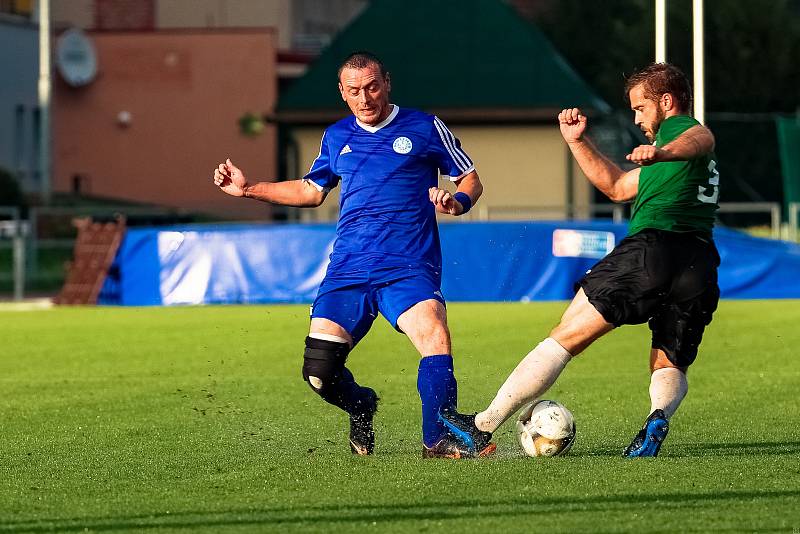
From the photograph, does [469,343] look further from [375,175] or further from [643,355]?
[375,175]

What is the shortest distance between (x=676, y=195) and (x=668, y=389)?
0.88 meters

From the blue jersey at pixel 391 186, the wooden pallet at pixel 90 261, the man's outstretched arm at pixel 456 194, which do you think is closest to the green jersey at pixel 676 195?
the man's outstretched arm at pixel 456 194

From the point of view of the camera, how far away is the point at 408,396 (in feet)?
39.7

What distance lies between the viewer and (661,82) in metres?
8.22

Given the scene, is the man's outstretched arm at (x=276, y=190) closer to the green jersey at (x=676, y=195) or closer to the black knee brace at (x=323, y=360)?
the black knee brace at (x=323, y=360)

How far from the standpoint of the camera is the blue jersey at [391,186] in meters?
8.36

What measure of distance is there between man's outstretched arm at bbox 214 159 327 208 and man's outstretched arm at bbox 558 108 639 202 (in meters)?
1.28

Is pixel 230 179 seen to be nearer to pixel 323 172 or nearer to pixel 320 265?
pixel 323 172

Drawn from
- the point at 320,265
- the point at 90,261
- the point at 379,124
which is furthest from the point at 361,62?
the point at 90,261

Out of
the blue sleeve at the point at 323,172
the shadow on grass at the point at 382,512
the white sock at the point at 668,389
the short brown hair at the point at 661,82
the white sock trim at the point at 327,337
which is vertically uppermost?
the short brown hair at the point at 661,82

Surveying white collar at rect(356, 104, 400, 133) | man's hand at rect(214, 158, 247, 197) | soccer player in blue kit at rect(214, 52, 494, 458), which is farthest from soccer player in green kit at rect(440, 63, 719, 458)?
man's hand at rect(214, 158, 247, 197)

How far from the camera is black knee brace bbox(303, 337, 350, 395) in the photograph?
27.3ft

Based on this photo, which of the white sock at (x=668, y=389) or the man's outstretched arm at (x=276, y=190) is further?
the man's outstretched arm at (x=276, y=190)

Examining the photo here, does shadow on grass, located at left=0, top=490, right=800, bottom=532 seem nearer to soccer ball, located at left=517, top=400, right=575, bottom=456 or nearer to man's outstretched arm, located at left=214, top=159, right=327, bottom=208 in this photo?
soccer ball, located at left=517, top=400, right=575, bottom=456
